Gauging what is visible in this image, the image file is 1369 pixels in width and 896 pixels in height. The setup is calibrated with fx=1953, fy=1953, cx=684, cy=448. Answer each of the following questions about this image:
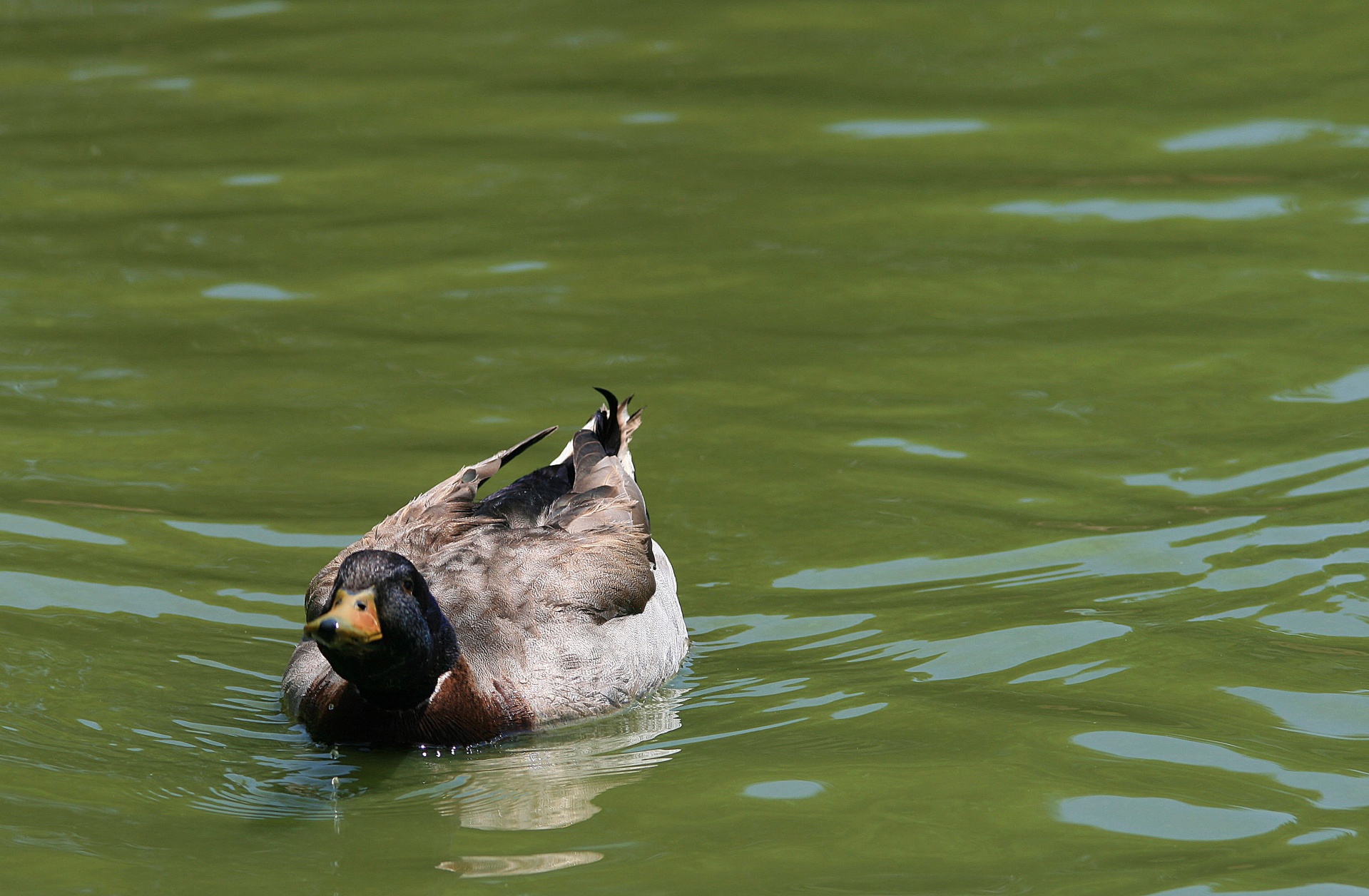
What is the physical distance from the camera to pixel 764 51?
58.2 ft

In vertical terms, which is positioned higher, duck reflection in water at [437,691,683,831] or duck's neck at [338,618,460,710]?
duck's neck at [338,618,460,710]

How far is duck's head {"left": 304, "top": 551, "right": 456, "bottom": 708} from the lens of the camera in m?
7.15

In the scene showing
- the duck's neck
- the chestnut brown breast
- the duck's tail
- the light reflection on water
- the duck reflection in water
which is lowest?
the duck reflection in water

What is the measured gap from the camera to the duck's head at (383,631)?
7148 mm

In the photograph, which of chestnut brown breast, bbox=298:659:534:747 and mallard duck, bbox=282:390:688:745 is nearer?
mallard duck, bbox=282:390:688:745

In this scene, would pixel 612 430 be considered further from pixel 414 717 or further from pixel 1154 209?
pixel 1154 209

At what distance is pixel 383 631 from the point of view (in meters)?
7.29

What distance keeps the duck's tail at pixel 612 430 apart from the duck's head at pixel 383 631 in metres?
2.25

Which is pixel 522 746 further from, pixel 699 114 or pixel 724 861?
pixel 699 114

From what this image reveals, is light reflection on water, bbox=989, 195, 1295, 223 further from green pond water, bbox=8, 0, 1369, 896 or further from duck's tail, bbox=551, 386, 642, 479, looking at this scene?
duck's tail, bbox=551, 386, 642, 479

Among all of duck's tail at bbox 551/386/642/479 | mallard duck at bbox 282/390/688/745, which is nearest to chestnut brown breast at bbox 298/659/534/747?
mallard duck at bbox 282/390/688/745

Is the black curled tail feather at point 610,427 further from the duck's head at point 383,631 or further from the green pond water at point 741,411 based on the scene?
the duck's head at point 383,631

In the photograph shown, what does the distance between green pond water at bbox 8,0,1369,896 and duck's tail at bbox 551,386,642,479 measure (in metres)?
0.56

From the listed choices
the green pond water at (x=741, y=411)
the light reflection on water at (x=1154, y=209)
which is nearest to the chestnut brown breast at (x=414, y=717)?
the green pond water at (x=741, y=411)
